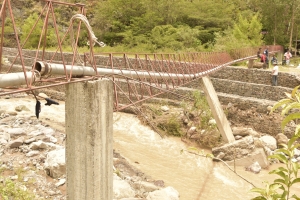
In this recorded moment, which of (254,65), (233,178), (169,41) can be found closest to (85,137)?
(233,178)

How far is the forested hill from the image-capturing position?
58.0 feet

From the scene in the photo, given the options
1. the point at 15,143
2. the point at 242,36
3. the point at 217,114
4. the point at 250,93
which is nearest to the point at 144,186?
the point at 15,143

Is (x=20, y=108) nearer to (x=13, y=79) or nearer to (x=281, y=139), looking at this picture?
(x=281, y=139)

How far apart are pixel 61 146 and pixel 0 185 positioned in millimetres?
2263

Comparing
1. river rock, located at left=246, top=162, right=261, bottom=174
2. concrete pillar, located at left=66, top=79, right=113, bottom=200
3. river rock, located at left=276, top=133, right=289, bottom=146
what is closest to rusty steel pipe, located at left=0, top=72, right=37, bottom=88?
concrete pillar, located at left=66, top=79, right=113, bottom=200

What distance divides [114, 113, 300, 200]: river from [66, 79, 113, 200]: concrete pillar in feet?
13.5

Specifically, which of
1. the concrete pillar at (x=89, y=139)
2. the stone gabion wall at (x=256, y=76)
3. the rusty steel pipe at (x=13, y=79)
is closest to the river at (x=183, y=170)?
the concrete pillar at (x=89, y=139)

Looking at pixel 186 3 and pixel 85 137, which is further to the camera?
pixel 186 3

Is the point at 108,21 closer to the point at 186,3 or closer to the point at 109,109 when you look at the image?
the point at 186,3

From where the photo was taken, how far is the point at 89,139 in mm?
2906

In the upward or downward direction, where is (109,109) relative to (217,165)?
upward

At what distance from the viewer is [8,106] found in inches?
463

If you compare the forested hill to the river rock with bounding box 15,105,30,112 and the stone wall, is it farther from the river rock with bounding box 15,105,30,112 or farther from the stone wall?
the river rock with bounding box 15,105,30,112

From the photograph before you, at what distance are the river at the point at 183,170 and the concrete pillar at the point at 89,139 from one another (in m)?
4.12
